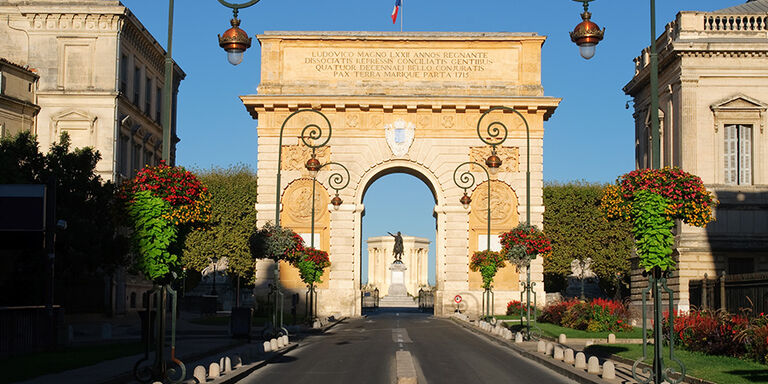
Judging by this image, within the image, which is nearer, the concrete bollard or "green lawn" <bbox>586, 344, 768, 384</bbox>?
"green lawn" <bbox>586, 344, 768, 384</bbox>

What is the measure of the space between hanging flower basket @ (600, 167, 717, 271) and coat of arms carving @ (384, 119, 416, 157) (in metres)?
41.8

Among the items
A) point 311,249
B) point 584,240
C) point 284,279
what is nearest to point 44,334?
point 311,249

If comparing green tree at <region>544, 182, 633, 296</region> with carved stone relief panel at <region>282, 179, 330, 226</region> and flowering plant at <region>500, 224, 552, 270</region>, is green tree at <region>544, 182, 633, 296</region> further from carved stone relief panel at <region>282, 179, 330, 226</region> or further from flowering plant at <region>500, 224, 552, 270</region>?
flowering plant at <region>500, 224, 552, 270</region>

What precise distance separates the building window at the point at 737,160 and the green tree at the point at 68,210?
101 ft

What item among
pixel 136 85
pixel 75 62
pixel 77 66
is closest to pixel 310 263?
pixel 77 66

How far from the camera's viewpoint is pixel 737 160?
49.8 meters

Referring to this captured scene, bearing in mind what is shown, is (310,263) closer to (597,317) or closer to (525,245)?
(525,245)

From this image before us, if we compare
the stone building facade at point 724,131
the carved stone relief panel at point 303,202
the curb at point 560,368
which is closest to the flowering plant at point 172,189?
the curb at point 560,368

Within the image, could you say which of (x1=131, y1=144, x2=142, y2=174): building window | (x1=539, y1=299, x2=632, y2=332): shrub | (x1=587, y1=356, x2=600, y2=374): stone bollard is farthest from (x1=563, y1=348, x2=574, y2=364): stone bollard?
(x1=131, y1=144, x2=142, y2=174): building window

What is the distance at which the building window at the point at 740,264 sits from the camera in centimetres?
4869

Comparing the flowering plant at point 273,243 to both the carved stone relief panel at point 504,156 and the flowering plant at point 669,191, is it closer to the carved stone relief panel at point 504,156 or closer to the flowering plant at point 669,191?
the carved stone relief panel at point 504,156

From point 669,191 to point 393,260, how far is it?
104 metres

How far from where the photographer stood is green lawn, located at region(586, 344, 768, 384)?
20.7 meters

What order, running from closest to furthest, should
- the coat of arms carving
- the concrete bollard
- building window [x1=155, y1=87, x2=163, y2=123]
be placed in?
the concrete bollard, the coat of arms carving, building window [x1=155, y1=87, x2=163, y2=123]
